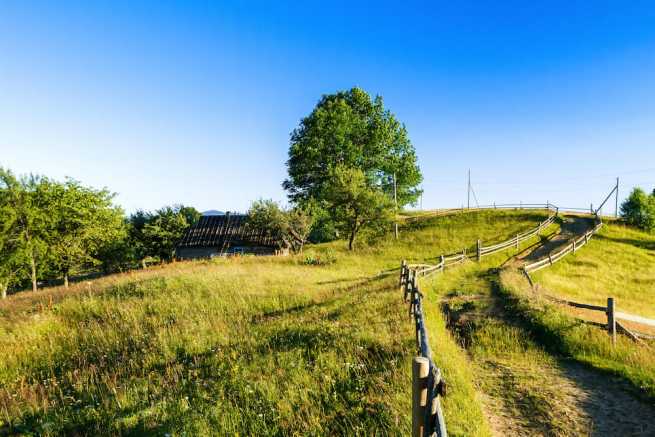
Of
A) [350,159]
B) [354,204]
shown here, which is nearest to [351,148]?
[350,159]

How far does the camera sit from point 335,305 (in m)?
11.5

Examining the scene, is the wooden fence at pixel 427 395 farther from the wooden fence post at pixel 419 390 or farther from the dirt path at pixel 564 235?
the dirt path at pixel 564 235

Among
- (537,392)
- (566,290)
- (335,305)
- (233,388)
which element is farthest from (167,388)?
(566,290)

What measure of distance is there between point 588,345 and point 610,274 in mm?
21943

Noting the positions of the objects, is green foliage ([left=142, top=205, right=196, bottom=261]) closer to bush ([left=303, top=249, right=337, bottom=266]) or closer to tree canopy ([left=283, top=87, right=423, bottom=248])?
tree canopy ([left=283, top=87, right=423, bottom=248])

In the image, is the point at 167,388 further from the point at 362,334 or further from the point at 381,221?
the point at 381,221

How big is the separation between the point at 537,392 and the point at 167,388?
7.49 metres

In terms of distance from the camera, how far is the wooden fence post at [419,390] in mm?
3369

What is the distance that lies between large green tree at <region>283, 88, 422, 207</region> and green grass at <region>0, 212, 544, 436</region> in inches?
911

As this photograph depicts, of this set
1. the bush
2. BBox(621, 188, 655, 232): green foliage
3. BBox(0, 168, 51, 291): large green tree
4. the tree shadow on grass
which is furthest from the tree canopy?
BBox(621, 188, 655, 232): green foliage

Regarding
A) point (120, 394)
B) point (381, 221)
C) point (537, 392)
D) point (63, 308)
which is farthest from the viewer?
point (381, 221)

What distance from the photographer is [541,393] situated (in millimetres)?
6883

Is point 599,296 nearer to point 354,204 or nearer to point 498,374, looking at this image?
point 354,204

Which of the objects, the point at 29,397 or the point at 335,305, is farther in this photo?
Result: the point at 335,305
